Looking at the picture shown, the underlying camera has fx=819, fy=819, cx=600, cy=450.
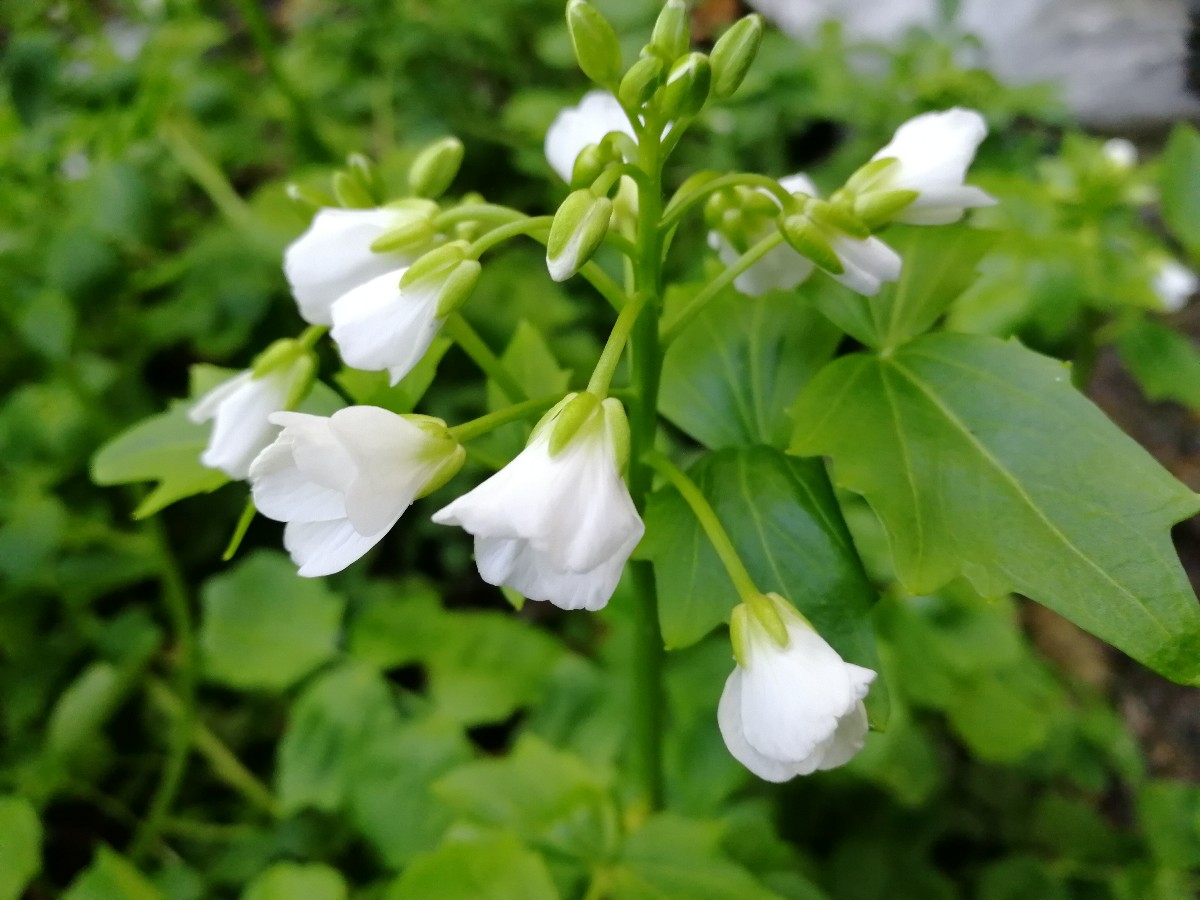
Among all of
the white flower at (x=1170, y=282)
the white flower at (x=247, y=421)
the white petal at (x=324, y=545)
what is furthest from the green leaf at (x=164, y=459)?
the white flower at (x=1170, y=282)

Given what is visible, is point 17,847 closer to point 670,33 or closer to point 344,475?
point 344,475

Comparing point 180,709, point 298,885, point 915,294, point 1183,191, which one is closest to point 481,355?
point 915,294

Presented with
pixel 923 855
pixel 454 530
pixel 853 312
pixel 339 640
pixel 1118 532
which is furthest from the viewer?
pixel 454 530

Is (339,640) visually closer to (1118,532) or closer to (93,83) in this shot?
(93,83)

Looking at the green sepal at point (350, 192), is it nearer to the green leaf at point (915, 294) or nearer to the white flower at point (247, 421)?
the white flower at point (247, 421)

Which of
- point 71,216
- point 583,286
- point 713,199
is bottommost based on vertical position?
point 583,286

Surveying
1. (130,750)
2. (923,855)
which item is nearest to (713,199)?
(923,855)
